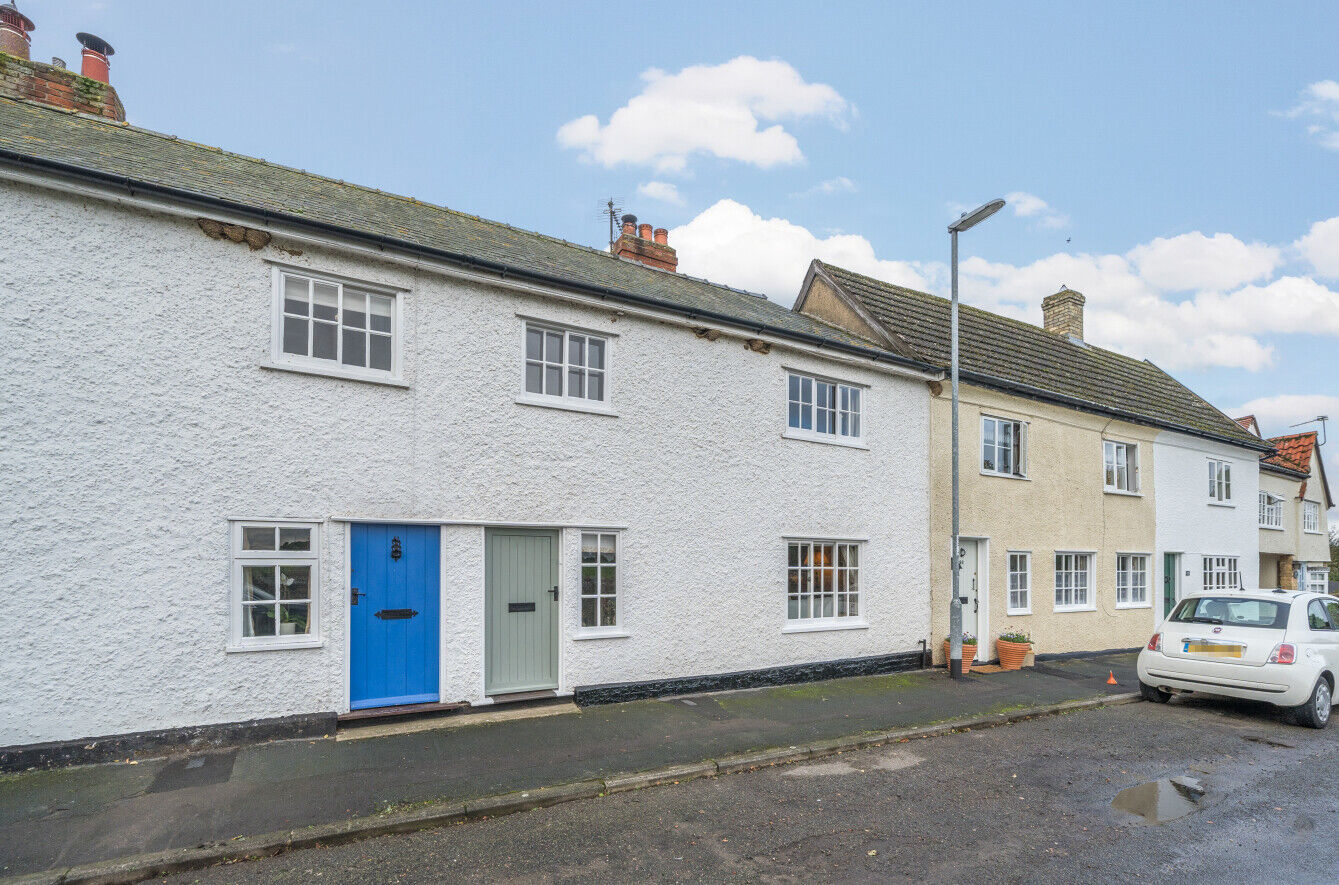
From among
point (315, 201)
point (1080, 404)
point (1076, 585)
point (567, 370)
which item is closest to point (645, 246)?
point (567, 370)

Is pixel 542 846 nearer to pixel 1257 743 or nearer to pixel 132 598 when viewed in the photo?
pixel 132 598

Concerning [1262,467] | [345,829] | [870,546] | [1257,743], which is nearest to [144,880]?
[345,829]

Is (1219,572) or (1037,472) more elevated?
(1037,472)

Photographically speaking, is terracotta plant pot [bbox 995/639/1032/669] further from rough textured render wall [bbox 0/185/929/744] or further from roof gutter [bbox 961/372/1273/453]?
rough textured render wall [bbox 0/185/929/744]

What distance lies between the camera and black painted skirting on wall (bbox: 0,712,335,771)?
6379mm

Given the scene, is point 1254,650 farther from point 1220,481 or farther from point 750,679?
point 1220,481

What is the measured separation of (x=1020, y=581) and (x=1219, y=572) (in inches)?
322

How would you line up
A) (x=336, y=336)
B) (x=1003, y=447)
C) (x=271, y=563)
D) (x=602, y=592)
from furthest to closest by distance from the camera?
(x=1003, y=447) → (x=602, y=592) → (x=336, y=336) → (x=271, y=563)

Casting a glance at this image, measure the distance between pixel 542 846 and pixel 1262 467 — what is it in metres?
25.3

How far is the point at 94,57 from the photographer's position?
34.1 feet

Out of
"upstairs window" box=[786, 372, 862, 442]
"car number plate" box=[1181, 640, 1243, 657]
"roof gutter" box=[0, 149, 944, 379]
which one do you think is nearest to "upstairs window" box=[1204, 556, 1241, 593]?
"car number plate" box=[1181, 640, 1243, 657]

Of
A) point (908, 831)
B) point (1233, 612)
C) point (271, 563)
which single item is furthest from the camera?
point (1233, 612)

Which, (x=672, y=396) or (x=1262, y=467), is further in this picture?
(x=1262, y=467)

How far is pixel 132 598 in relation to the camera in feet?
22.4
